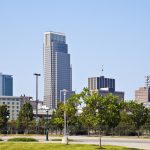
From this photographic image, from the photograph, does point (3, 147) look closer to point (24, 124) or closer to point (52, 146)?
point (52, 146)

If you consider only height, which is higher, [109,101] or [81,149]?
[109,101]

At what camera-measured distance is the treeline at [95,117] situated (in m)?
47.0

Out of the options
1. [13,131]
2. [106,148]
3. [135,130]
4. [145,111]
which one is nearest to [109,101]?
[106,148]

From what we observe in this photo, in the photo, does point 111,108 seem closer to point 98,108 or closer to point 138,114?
point 98,108

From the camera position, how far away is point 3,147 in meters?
45.9

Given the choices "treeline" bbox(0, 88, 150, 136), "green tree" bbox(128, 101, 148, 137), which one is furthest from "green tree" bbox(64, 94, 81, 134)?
"green tree" bbox(128, 101, 148, 137)

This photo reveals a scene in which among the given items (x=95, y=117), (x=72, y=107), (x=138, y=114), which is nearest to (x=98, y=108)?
(x=95, y=117)

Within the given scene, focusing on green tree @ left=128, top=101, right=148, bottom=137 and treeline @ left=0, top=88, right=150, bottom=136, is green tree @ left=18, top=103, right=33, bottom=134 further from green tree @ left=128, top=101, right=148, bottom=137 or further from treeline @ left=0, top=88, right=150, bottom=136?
green tree @ left=128, top=101, right=148, bottom=137

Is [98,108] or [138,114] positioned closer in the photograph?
[98,108]

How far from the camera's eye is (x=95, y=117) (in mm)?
46625

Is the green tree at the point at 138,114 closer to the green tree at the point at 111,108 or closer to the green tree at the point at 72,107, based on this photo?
the green tree at the point at 72,107

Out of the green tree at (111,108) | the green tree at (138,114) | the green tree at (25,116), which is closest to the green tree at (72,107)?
the green tree at (111,108)

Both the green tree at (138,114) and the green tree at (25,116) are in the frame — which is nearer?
the green tree at (138,114)

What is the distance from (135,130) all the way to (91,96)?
55702 millimetres
